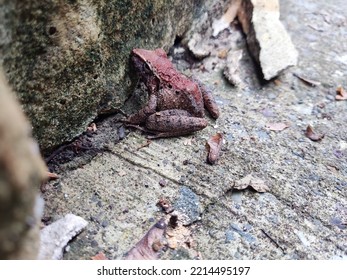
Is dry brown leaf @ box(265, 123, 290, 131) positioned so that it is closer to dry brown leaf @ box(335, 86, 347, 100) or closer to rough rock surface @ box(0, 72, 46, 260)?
dry brown leaf @ box(335, 86, 347, 100)

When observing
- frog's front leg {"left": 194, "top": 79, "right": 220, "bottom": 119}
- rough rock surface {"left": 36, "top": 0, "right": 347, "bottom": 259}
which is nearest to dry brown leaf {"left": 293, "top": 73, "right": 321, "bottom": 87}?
rough rock surface {"left": 36, "top": 0, "right": 347, "bottom": 259}

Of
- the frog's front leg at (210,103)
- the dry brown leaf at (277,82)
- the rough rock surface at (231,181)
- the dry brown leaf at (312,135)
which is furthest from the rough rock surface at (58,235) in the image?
the dry brown leaf at (277,82)

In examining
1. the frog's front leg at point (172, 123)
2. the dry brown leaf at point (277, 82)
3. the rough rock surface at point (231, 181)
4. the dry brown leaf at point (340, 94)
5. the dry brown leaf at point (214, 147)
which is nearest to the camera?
the rough rock surface at point (231, 181)

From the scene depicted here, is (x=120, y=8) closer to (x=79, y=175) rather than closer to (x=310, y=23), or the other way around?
(x=79, y=175)

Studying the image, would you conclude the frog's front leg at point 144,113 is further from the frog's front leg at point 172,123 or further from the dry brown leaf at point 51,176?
the dry brown leaf at point 51,176

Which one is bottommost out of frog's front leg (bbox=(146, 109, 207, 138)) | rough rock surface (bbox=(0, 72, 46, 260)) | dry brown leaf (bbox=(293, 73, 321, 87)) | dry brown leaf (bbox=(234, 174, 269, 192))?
dry brown leaf (bbox=(234, 174, 269, 192))

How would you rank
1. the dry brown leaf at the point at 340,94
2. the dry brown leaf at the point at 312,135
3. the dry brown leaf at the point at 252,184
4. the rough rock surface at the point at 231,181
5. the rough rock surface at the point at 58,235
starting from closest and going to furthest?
the rough rock surface at the point at 58,235
the rough rock surface at the point at 231,181
the dry brown leaf at the point at 252,184
the dry brown leaf at the point at 312,135
the dry brown leaf at the point at 340,94

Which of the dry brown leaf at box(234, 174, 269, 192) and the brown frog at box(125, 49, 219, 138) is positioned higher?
the brown frog at box(125, 49, 219, 138)
